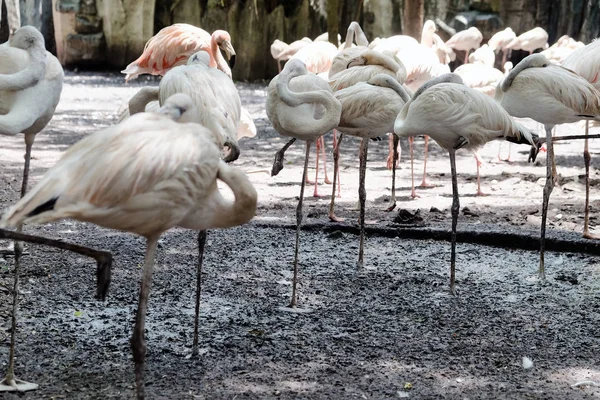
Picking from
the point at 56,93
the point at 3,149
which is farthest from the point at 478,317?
the point at 3,149

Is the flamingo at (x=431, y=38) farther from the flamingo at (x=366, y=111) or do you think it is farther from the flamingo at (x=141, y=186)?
the flamingo at (x=141, y=186)

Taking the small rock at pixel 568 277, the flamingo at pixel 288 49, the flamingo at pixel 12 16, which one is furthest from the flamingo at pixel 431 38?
the small rock at pixel 568 277

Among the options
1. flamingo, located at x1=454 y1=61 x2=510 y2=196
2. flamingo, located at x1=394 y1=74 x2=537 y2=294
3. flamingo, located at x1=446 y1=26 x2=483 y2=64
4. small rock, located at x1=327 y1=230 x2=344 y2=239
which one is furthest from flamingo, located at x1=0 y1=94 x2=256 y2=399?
flamingo, located at x1=446 y1=26 x2=483 y2=64

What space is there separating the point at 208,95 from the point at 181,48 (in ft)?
12.3

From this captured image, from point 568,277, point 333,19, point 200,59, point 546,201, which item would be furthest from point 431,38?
point 200,59

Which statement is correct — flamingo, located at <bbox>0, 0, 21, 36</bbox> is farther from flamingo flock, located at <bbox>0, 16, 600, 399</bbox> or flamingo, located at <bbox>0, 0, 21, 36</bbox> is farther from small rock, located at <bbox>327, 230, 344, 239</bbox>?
small rock, located at <bbox>327, 230, 344, 239</bbox>

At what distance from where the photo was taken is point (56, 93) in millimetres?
3859

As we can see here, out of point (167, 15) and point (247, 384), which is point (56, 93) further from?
point (167, 15)

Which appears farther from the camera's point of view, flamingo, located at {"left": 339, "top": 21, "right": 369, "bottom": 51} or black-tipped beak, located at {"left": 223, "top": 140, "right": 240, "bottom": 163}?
flamingo, located at {"left": 339, "top": 21, "right": 369, "bottom": 51}

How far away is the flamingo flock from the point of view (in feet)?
9.50

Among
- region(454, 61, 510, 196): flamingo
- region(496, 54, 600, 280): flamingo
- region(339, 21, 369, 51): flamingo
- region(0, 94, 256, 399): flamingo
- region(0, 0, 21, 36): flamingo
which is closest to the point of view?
region(0, 94, 256, 399): flamingo

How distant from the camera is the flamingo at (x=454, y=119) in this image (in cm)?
486

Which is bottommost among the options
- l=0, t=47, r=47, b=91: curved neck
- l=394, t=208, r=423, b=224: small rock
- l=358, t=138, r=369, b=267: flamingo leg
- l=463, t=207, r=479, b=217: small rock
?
l=463, t=207, r=479, b=217: small rock

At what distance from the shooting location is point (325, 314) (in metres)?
4.62
